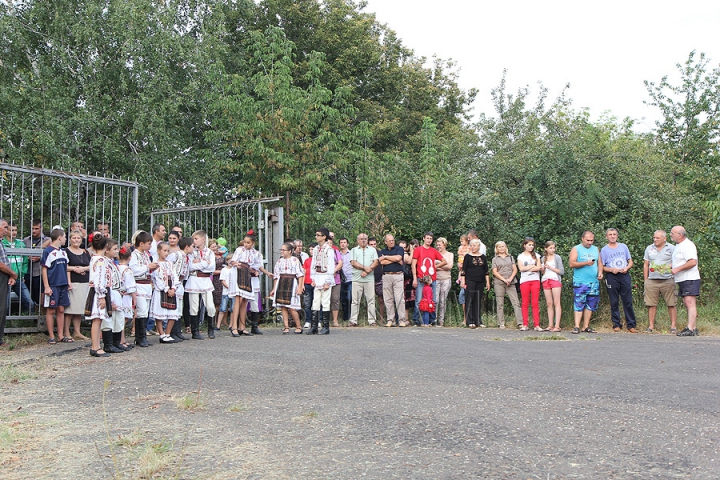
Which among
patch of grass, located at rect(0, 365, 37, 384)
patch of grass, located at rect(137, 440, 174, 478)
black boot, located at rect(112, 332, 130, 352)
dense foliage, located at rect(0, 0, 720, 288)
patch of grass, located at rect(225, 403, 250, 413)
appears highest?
dense foliage, located at rect(0, 0, 720, 288)

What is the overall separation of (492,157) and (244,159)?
279 inches

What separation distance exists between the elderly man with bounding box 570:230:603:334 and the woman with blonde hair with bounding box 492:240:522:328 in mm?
1340

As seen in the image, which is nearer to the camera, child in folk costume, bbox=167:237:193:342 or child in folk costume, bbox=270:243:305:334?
child in folk costume, bbox=167:237:193:342

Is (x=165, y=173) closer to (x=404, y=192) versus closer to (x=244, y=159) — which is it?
(x=244, y=159)

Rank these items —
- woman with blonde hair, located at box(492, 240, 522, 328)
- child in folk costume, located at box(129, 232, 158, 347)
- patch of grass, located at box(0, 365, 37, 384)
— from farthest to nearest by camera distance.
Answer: woman with blonde hair, located at box(492, 240, 522, 328) < child in folk costume, located at box(129, 232, 158, 347) < patch of grass, located at box(0, 365, 37, 384)

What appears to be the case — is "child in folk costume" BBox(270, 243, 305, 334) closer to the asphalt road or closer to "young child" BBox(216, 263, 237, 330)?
"young child" BBox(216, 263, 237, 330)

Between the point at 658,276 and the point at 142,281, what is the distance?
348 inches

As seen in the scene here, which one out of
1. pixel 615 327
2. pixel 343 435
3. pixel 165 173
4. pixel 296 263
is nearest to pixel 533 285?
pixel 615 327

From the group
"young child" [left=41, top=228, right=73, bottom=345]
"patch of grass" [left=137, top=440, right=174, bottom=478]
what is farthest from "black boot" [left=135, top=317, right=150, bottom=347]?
"patch of grass" [left=137, top=440, right=174, bottom=478]

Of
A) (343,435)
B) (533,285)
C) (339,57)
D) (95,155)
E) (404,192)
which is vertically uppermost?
(339,57)

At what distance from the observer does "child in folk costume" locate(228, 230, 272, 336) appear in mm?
13305

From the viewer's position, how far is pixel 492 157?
18672 mm

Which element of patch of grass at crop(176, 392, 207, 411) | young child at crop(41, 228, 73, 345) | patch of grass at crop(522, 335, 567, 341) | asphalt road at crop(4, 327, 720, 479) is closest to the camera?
asphalt road at crop(4, 327, 720, 479)

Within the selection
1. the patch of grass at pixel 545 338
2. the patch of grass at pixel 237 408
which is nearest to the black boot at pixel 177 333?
the patch of grass at pixel 545 338
